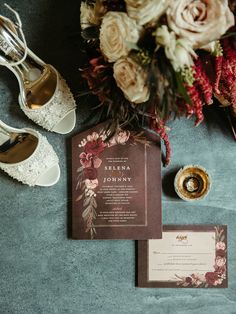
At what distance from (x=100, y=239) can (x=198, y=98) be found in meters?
0.56

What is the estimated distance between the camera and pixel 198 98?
117cm

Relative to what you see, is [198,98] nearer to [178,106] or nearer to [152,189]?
[178,106]

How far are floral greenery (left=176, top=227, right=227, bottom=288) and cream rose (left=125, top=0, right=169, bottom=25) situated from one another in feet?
2.40

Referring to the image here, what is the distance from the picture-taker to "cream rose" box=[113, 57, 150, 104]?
42.3 inches

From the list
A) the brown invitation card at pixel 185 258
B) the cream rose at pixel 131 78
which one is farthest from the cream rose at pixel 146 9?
the brown invitation card at pixel 185 258

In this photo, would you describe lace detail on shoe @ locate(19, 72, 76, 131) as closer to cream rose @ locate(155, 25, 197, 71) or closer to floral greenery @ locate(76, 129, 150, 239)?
floral greenery @ locate(76, 129, 150, 239)

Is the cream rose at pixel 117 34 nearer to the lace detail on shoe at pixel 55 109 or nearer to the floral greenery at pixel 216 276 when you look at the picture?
the lace detail on shoe at pixel 55 109

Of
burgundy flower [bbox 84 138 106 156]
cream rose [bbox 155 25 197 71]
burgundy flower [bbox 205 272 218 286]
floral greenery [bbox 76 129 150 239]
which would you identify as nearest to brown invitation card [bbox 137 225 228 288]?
burgundy flower [bbox 205 272 218 286]

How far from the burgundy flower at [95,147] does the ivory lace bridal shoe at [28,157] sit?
0.11 meters

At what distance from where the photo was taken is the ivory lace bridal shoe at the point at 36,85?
1.36 metres

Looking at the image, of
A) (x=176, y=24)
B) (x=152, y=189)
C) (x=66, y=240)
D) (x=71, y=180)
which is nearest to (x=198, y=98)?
(x=176, y=24)

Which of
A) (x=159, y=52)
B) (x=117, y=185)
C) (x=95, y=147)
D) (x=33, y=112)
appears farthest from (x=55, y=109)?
(x=159, y=52)

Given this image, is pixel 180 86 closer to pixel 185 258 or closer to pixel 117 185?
pixel 117 185

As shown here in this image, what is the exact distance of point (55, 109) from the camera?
1.37 m
